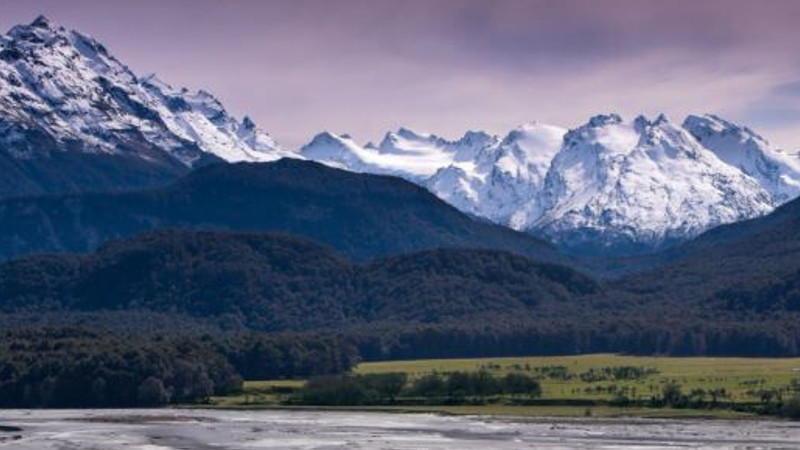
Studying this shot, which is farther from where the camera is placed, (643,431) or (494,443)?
(643,431)

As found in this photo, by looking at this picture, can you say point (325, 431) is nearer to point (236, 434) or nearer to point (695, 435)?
point (236, 434)

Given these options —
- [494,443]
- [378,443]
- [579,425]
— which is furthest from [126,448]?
[579,425]

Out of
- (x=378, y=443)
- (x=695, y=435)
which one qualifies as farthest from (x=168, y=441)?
(x=695, y=435)

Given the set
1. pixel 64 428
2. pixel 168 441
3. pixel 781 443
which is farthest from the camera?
pixel 64 428

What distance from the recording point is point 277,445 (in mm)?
174875

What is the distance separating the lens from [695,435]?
183750 mm

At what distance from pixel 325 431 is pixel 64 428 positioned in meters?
27.8

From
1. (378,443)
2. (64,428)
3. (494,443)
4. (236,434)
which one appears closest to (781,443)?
(494,443)

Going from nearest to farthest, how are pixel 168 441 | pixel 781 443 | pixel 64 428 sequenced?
pixel 781 443
pixel 168 441
pixel 64 428

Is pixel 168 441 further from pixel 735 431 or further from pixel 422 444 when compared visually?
pixel 735 431

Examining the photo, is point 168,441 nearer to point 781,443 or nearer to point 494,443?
point 494,443

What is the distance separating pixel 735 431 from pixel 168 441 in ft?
183

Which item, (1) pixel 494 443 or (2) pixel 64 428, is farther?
(2) pixel 64 428

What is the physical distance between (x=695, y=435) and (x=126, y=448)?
54803 mm
